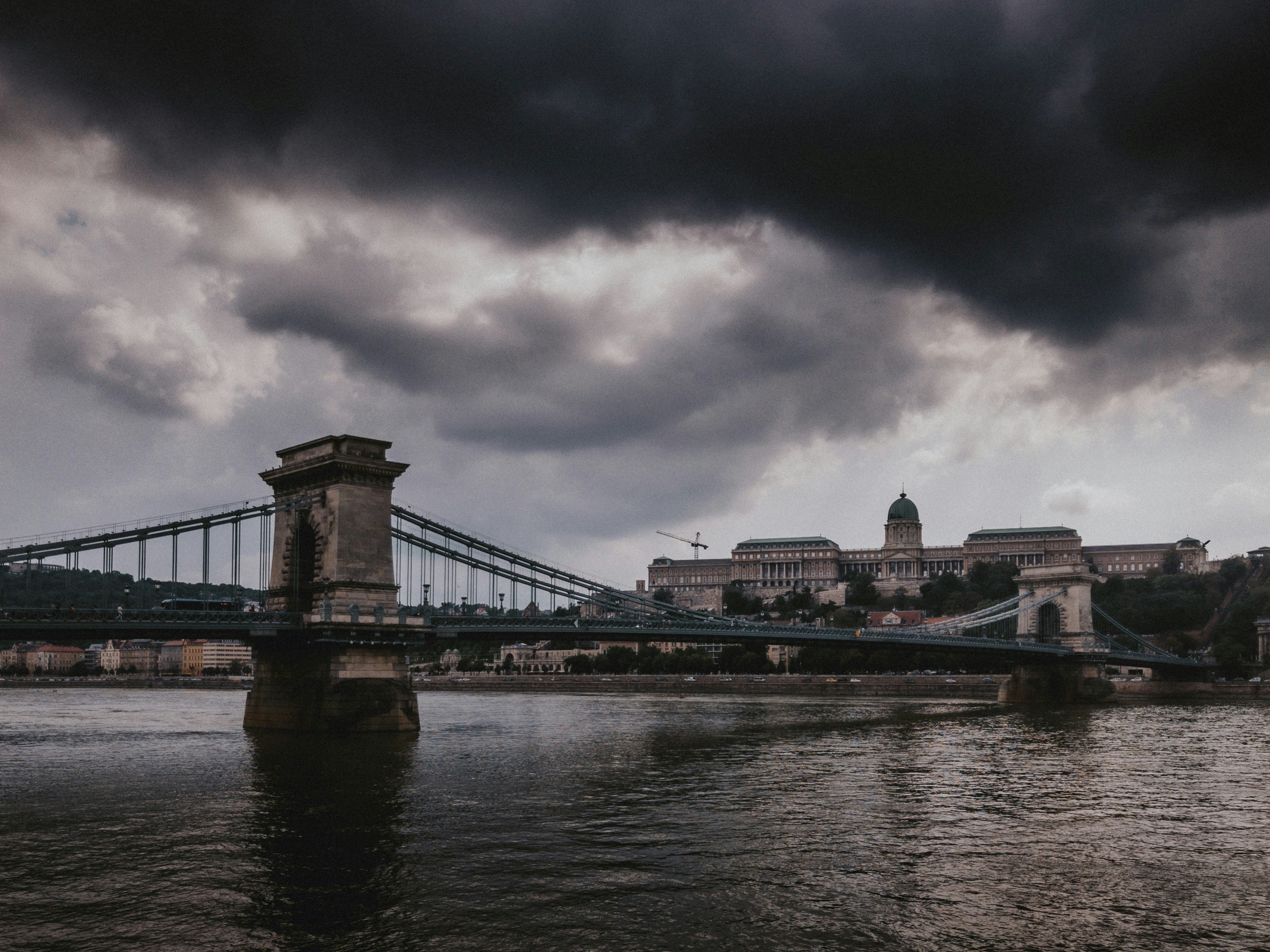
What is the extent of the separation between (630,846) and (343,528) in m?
23.8

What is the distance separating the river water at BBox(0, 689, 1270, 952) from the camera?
625 inches

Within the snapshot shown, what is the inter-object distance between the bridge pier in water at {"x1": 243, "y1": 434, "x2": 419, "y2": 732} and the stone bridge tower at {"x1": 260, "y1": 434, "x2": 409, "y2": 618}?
4 centimetres

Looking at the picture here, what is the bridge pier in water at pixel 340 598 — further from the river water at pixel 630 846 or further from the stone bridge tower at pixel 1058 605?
the stone bridge tower at pixel 1058 605

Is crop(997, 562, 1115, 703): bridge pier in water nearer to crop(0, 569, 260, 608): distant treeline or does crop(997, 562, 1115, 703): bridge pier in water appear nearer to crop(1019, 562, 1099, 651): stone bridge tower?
crop(1019, 562, 1099, 651): stone bridge tower

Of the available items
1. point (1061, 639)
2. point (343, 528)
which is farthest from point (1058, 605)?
point (343, 528)

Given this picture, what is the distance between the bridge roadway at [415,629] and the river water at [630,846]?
4036 millimetres

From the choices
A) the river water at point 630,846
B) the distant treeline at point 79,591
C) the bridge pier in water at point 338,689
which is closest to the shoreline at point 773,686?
the distant treeline at point 79,591

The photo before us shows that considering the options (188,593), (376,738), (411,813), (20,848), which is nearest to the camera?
(20,848)

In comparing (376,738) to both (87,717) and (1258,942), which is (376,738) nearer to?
(1258,942)

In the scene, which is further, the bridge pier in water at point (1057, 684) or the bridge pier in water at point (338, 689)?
the bridge pier in water at point (1057, 684)

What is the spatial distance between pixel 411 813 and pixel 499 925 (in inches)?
406

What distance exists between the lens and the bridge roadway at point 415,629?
37844 mm

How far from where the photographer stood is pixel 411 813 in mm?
25750

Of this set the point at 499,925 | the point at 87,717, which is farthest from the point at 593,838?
the point at 87,717
